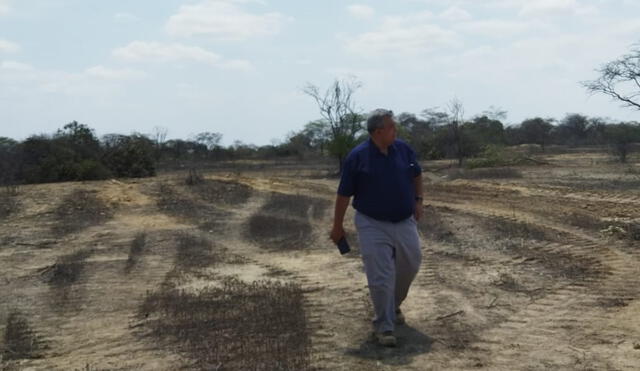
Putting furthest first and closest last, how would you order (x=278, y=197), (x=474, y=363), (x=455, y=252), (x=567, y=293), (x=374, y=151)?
(x=278, y=197), (x=455, y=252), (x=567, y=293), (x=374, y=151), (x=474, y=363)

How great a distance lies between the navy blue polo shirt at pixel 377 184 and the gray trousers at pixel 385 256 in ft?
0.24

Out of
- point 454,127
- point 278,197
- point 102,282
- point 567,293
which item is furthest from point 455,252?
point 454,127

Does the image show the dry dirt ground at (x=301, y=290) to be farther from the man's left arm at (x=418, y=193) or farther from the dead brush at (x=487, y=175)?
the dead brush at (x=487, y=175)

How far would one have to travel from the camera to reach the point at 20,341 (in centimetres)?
511

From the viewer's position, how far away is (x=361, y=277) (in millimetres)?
6766

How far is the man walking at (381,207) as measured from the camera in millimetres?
4562

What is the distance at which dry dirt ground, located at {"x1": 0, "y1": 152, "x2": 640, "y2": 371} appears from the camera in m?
4.40

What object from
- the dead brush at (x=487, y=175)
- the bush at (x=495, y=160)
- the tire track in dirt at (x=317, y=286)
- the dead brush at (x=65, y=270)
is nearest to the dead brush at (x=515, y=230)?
the tire track in dirt at (x=317, y=286)

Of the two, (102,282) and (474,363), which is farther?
(102,282)

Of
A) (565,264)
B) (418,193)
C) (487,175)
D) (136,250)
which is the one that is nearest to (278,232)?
(136,250)

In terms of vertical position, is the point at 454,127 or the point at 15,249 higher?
the point at 454,127

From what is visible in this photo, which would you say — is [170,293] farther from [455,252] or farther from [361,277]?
[455,252]

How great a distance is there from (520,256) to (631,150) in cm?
2965

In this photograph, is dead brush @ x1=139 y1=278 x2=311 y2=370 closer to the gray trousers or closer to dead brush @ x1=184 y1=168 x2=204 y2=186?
the gray trousers
